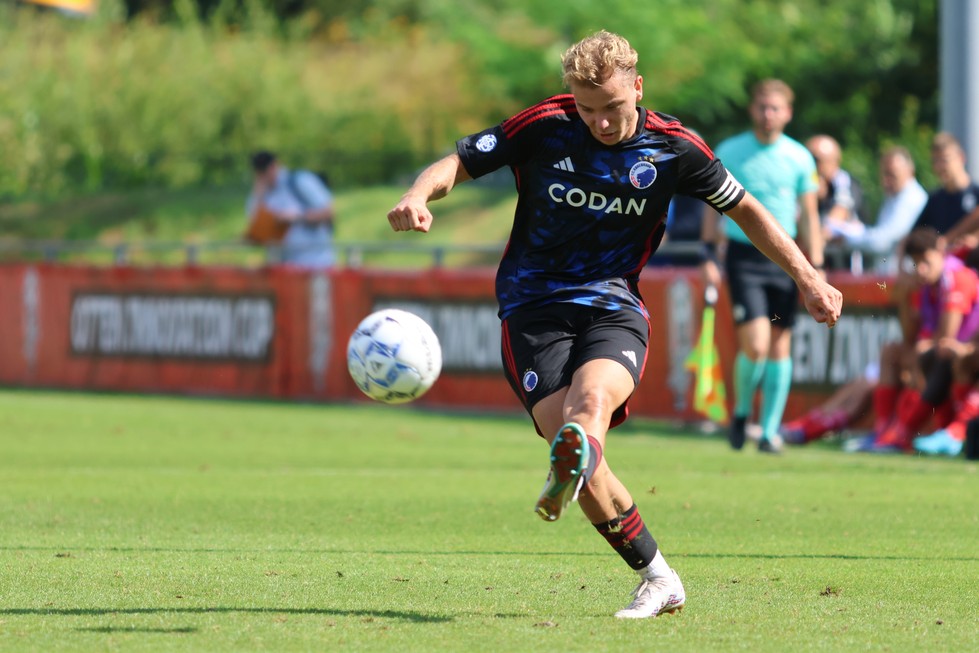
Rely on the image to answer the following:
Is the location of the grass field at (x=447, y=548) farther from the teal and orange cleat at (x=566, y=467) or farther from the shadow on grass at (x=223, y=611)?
the teal and orange cleat at (x=566, y=467)

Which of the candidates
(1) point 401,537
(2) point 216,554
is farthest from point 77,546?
(1) point 401,537

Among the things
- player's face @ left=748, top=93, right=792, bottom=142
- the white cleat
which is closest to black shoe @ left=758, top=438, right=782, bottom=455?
player's face @ left=748, top=93, right=792, bottom=142

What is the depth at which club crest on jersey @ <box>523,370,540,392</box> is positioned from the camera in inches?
261

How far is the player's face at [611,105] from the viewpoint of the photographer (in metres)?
6.30

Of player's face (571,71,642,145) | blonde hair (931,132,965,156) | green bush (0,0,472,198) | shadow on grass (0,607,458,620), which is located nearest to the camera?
player's face (571,71,642,145)

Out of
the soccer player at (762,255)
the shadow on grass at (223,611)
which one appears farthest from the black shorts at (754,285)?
the shadow on grass at (223,611)

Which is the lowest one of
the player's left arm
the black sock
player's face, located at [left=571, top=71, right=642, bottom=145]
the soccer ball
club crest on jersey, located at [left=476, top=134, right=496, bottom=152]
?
the black sock

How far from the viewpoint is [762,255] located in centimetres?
1302

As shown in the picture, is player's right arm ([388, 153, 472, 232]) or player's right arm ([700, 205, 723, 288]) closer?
player's right arm ([388, 153, 472, 232])

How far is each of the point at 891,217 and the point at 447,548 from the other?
8.40 metres

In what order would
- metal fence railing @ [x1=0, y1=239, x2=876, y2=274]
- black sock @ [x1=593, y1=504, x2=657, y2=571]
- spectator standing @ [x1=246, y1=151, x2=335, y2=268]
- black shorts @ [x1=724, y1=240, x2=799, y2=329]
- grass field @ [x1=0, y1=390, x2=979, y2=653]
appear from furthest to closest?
spectator standing @ [x1=246, y1=151, x2=335, y2=268], metal fence railing @ [x1=0, y1=239, x2=876, y2=274], black shorts @ [x1=724, y1=240, x2=799, y2=329], black sock @ [x1=593, y1=504, x2=657, y2=571], grass field @ [x1=0, y1=390, x2=979, y2=653]

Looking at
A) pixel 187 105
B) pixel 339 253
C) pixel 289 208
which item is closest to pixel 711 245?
pixel 289 208

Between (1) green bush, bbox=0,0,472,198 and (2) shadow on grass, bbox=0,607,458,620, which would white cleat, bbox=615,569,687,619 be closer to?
(2) shadow on grass, bbox=0,607,458,620

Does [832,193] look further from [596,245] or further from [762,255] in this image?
[596,245]
